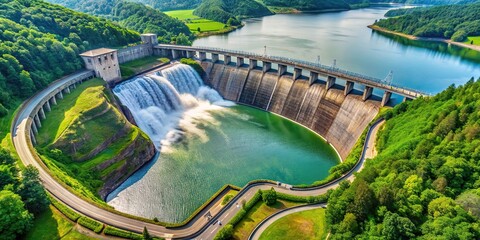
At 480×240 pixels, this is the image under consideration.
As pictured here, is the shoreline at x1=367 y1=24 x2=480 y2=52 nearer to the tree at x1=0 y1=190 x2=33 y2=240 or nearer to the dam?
the dam

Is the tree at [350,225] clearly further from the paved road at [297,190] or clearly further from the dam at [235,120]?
the dam at [235,120]

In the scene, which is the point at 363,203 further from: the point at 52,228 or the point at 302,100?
the point at 302,100

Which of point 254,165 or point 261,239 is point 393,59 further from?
point 261,239

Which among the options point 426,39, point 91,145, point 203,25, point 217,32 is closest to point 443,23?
point 426,39

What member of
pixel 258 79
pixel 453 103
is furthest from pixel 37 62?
pixel 453 103

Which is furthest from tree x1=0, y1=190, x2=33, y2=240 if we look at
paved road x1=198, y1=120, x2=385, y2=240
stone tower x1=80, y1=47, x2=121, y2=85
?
stone tower x1=80, y1=47, x2=121, y2=85

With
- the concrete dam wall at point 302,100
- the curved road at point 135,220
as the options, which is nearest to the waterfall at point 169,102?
the concrete dam wall at point 302,100
